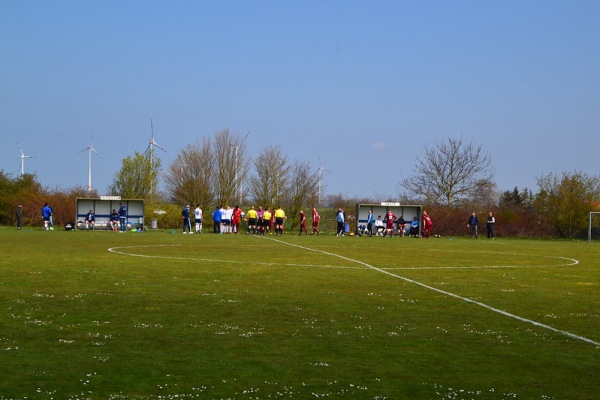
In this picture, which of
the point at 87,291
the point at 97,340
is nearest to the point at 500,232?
the point at 87,291

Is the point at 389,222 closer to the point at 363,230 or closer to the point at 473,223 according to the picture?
the point at 363,230

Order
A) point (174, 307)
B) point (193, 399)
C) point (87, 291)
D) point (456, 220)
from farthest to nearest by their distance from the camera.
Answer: point (456, 220)
point (87, 291)
point (174, 307)
point (193, 399)

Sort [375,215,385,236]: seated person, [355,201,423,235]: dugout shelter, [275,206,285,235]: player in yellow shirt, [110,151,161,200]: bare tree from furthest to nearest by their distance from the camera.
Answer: [110,151,161,200]: bare tree, [355,201,423,235]: dugout shelter, [375,215,385,236]: seated person, [275,206,285,235]: player in yellow shirt

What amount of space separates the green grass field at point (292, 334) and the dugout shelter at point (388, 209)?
38.2 m

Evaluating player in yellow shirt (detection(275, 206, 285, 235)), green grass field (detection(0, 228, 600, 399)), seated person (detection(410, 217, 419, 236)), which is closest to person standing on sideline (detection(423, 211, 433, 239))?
seated person (detection(410, 217, 419, 236))

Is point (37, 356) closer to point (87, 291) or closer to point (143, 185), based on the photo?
point (87, 291)

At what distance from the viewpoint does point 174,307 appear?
14180 mm

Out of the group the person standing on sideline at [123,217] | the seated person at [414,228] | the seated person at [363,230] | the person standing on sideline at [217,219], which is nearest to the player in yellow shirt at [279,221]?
the person standing on sideline at [217,219]

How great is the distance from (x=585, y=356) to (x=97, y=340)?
19.3 ft

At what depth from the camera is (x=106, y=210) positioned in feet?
196

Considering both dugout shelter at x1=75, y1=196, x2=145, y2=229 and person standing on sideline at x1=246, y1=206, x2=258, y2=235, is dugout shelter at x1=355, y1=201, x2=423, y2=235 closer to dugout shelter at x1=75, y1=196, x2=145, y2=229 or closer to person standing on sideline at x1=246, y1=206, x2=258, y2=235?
person standing on sideline at x1=246, y1=206, x2=258, y2=235

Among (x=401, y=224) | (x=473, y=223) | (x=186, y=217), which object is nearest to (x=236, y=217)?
(x=186, y=217)

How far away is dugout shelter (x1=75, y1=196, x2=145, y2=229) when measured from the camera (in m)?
59.3

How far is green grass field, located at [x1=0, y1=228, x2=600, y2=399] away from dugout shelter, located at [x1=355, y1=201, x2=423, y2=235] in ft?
125
